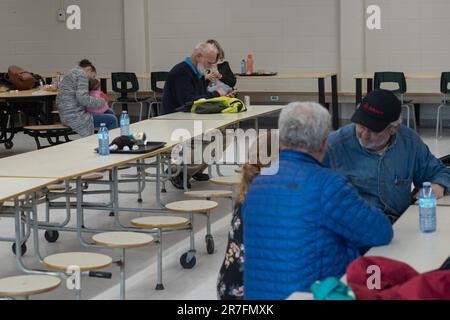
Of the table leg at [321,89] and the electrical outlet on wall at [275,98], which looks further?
the electrical outlet on wall at [275,98]

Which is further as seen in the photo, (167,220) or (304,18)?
(304,18)

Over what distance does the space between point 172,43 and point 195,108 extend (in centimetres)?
531

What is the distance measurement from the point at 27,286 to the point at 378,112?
1667 millimetres

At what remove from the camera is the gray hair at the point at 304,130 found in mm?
3174

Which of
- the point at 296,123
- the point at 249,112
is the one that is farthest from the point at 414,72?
the point at 296,123

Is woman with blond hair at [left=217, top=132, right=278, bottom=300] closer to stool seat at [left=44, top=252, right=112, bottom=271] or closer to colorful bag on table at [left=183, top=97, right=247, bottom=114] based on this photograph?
stool seat at [left=44, top=252, right=112, bottom=271]

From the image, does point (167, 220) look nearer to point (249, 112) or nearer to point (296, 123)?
point (296, 123)

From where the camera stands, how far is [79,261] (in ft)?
13.7

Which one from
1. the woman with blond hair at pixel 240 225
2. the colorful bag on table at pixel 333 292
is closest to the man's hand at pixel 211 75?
the woman with blond hair at pixel 240 225

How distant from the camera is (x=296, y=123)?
3.18 metres

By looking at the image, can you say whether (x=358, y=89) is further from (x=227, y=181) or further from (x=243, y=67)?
(x=227, y=181)

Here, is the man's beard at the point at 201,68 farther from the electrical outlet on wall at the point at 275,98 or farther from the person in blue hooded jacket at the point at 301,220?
the person in blue hooded jacket at the point at 301,220
